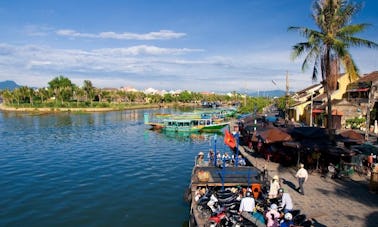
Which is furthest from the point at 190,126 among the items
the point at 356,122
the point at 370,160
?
the point at 370,160

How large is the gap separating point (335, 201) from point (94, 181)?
62.1ft

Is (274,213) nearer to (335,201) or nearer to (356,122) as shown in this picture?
(335,201)

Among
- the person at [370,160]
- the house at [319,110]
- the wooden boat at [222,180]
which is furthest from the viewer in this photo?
the house at [319,110]

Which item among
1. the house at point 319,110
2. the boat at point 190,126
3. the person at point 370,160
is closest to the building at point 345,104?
the house at point 319,110

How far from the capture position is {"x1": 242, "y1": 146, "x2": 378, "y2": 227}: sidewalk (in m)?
13.2

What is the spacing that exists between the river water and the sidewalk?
7021mm

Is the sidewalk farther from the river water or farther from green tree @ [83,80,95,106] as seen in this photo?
green tree @ [83,80,95,106]

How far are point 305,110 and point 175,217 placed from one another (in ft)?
144

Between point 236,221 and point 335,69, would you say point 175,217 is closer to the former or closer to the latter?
point 236,221

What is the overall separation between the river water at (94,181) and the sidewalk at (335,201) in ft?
23.0

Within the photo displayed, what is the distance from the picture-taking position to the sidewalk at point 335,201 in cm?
1316

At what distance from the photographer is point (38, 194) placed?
22.3 m

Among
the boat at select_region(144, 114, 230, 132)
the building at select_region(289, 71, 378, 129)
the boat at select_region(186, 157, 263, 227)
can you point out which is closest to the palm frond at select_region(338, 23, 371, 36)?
the boat at select_region(186, 157, 263, 227)

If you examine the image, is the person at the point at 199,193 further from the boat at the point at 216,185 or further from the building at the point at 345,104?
the building at the point at 345,104
